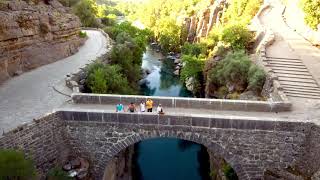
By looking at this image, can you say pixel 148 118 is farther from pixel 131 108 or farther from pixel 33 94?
pixel 33 94

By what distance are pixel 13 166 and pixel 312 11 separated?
70.7ft

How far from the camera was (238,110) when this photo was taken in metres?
15.2

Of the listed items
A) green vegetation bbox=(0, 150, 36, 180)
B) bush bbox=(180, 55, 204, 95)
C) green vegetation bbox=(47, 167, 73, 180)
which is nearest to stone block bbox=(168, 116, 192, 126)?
green vegetation bbox=(47, 167, 73, 180)

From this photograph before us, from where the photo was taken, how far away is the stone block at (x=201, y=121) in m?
13.7

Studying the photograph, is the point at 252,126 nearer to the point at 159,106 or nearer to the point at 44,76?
the point at 159,106

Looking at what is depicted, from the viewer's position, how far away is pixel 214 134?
45.7 feet

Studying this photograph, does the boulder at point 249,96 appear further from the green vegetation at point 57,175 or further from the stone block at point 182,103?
the green vegetation at point 57,175

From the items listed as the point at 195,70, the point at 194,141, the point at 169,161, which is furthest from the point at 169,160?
the point at 195,70

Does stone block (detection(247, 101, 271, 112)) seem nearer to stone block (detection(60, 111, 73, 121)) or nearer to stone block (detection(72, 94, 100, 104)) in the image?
stone block (detection(72, 94, 100, 104))

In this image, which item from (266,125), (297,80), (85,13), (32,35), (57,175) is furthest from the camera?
(85,13)

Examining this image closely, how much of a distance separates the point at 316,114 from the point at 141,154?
12845 mm

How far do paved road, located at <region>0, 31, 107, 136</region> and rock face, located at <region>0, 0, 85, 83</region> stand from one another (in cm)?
69

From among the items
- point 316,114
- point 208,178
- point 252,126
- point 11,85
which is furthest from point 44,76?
point 316,114

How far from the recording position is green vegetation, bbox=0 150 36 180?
37.0 feet
